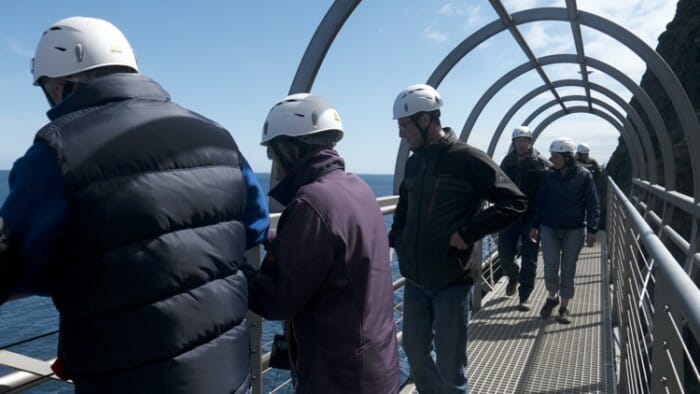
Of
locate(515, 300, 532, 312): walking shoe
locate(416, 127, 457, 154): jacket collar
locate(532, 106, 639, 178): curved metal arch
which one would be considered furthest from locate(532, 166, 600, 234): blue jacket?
locate(532, 106, 639, 178): curved metal arch

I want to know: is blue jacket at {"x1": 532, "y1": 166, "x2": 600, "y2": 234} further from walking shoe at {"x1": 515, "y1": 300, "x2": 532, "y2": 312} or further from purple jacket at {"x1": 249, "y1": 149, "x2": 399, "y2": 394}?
purple jacket at {"x1": 249, "y1": 149, "x2": 399, "y2": 394}

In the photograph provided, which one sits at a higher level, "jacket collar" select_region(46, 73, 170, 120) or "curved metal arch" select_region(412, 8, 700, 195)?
"curved metal arch" select_region(412, 8, 700, 195)

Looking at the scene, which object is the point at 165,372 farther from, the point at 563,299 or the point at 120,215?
the point at 563,299

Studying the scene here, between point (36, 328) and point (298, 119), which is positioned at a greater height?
point (298, 119)

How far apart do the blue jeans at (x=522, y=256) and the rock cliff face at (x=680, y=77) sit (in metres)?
13.9

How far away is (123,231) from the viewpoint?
1235 millimetres

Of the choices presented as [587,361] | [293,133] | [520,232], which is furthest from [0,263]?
[520,232]

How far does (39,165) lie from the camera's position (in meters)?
1.17

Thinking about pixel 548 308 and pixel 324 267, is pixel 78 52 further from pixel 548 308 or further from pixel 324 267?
pixel 548 308

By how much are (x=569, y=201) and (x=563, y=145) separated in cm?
58

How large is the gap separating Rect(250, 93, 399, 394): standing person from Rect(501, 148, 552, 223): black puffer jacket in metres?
4.28

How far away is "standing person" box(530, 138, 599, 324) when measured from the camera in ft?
17.2

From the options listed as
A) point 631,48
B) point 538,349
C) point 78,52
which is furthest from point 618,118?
point 78,52

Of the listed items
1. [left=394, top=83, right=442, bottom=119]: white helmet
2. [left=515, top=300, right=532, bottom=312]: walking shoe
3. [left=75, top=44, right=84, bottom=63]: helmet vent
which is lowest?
[left=515, top=300, right=532, bottom=312]: walking shoe
